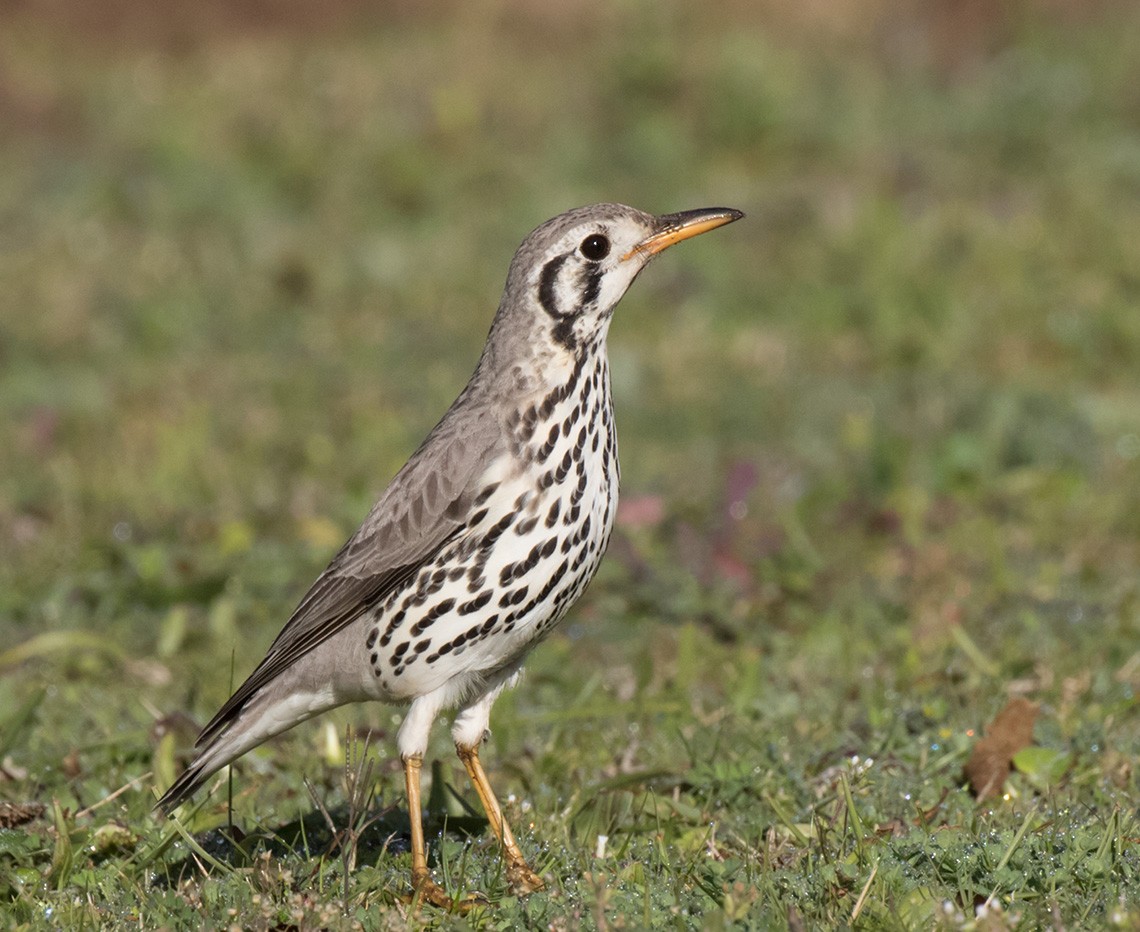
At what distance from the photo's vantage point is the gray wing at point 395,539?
517cm

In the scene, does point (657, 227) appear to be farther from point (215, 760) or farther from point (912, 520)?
point (912, 520)

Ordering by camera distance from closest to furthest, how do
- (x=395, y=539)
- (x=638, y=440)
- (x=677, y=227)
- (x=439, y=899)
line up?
(x=439, y=899) < (x=395, y=539) < (x=677, y=227) < (x=638, y=440)

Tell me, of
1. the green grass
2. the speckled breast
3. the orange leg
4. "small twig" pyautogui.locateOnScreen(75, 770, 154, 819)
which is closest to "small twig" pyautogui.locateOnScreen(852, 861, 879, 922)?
the green grass

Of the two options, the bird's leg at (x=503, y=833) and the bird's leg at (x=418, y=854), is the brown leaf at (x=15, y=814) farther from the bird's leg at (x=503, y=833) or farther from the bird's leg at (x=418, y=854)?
the bird's leg at (x=503, y=833)

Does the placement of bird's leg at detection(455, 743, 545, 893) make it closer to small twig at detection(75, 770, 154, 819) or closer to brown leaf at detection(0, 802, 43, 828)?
small twig at detection(75, 770, 154, 819)

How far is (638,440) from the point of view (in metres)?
9.95

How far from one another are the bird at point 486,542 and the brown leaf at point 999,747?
4.94 feet

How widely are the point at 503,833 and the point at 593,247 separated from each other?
1.75 m

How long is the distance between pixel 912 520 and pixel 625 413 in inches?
93.7

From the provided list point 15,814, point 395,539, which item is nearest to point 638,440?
point 395,539

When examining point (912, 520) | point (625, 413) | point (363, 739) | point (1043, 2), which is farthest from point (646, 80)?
point (363, 739)

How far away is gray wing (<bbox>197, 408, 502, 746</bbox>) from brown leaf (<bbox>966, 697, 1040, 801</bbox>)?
1893mm

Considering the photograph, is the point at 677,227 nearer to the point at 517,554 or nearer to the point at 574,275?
the point at 574,275

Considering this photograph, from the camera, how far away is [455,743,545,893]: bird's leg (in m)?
4.79
